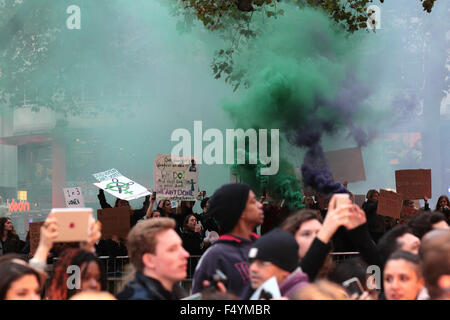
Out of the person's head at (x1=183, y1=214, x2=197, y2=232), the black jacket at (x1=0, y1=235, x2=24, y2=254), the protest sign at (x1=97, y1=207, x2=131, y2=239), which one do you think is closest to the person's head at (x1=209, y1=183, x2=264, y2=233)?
the protest sign at (x1=97, y1=207, x2=131, y2=239)

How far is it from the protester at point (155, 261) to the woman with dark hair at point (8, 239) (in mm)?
6048

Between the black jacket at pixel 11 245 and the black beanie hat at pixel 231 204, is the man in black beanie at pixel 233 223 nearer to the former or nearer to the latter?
the black beanie hat at pixel 231 204

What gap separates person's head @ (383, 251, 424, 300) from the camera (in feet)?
9.74

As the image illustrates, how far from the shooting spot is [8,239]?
8.75 metres

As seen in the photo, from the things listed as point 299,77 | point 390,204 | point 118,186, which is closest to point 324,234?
point 390,204

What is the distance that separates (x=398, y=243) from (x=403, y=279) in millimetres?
788

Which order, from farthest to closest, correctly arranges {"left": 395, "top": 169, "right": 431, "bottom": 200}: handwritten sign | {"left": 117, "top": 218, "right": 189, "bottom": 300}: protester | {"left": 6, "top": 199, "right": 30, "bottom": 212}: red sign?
{"left": 6, "top": 199, "right": 30, "bottom": 212}: red sign
{"left": 395, "top": 169, "right": 431, "bottom": 200}: handwritten sign
{"left": 117, "top": 218, "right": 189, "bottom": 300}: protester

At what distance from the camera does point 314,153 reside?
537 inches

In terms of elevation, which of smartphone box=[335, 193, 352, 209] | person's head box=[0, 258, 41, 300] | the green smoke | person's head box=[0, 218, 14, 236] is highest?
the green smoke

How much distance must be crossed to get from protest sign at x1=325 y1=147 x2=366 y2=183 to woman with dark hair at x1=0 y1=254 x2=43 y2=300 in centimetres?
841

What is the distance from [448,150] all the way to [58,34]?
1014 cm

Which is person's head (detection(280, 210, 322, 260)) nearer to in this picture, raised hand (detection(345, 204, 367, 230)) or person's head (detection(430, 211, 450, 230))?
raised hand (detection(345, 204, 367, 230))

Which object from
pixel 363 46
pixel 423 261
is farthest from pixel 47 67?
pixel 423 261

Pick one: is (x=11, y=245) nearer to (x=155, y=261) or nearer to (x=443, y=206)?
(x=443, y=206)
